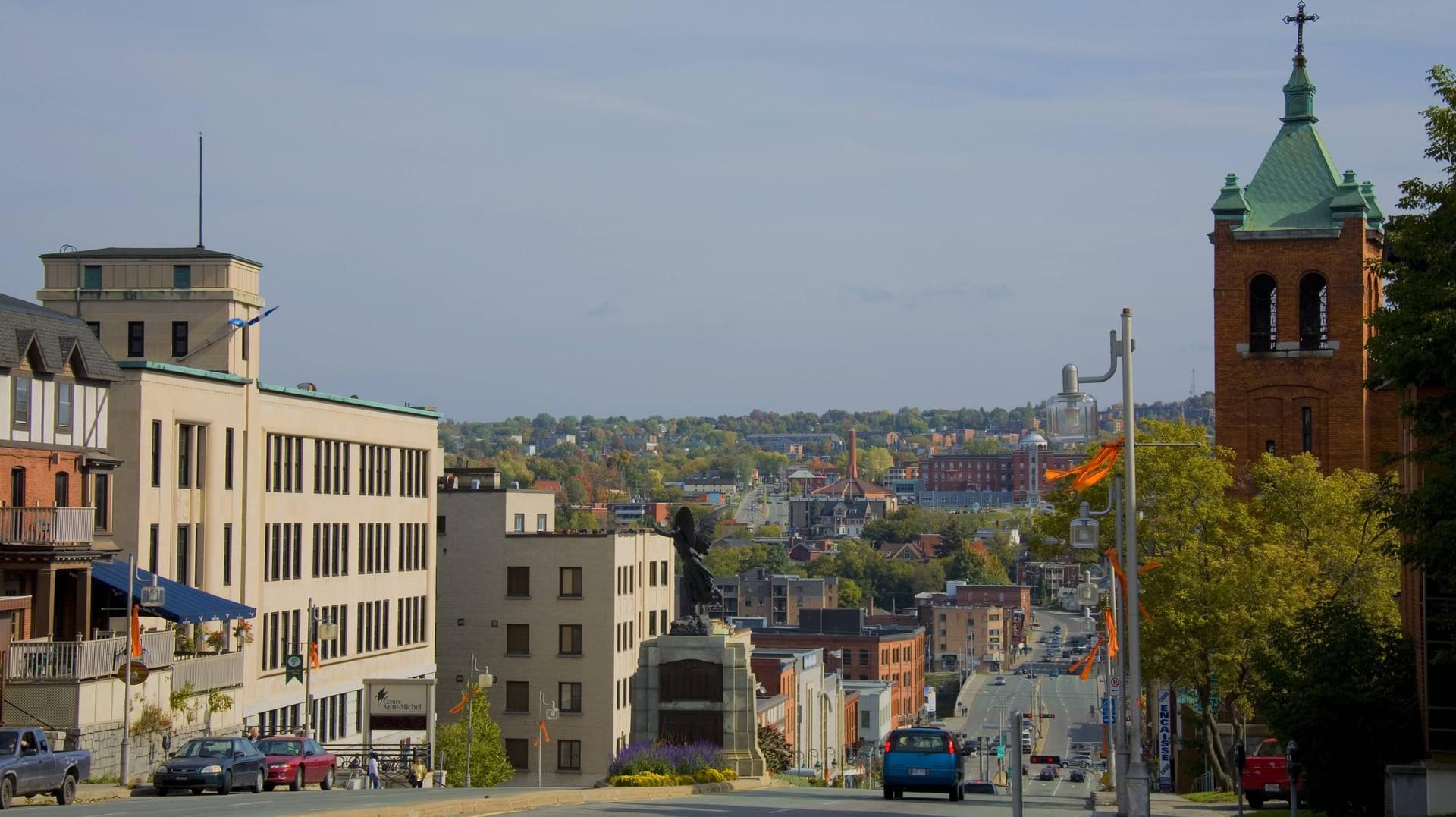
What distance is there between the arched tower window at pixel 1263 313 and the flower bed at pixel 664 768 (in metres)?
37.5

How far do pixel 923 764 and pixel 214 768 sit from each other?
14338mm

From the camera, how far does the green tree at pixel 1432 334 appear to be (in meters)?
27.4

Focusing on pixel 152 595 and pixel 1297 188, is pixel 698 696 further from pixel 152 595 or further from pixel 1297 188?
pixel 1297 188

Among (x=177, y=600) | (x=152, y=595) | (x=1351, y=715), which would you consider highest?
(x=152, y=595)

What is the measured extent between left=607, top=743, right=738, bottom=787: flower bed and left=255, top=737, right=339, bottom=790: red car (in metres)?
6.62

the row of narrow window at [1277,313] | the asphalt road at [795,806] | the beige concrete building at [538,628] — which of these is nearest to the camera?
the asphalt road at [795,806]

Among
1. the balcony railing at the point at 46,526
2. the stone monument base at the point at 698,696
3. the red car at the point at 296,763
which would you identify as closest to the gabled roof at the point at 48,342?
the balcony railing at the point at 46,526

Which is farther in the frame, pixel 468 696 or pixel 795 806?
pixel 468 696

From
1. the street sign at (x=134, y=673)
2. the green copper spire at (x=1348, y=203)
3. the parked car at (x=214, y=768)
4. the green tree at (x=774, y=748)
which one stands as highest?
the green copper spire at (x=1348, y=203)

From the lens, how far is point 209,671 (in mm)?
54562

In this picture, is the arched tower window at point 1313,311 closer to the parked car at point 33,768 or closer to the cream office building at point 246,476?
the cream office building at point 246,476

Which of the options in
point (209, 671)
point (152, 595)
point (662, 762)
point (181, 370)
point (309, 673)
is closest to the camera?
point (662, 762)

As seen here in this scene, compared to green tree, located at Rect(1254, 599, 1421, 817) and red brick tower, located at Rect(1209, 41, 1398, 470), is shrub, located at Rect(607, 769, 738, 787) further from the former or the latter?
red brick tower, located at Rect(1209, 41, 1398, 470)

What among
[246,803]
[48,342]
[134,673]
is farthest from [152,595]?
[246,803]
